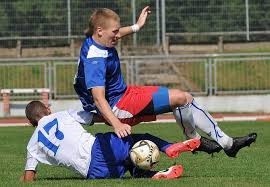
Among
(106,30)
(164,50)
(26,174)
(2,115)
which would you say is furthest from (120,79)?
(164,50)

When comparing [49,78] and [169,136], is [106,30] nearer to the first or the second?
[169,136]

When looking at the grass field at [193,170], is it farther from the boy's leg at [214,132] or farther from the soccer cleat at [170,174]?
the boy's leg at [214,132]

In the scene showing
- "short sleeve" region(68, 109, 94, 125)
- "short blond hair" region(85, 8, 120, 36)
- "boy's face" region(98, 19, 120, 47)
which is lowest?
"short sleeve" region(68, 109, 94, 125)

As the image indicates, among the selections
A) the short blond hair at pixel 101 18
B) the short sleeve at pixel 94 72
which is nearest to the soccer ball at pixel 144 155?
the short sleeve at pixel 94 72

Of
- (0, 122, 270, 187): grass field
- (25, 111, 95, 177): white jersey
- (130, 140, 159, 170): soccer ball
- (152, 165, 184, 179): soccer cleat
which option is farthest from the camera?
(25, 111, 95, 177): white jersey

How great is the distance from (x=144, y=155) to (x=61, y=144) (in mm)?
923

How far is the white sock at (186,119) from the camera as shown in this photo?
10719 mm

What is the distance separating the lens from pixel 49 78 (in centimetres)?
3019

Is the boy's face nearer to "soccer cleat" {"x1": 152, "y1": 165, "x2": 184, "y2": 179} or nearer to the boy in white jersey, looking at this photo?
the boy in white jersey

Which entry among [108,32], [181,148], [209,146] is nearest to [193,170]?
[209,146]

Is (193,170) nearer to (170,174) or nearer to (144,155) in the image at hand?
(170,174)

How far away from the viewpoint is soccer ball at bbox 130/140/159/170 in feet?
33.2

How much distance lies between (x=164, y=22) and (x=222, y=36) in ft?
6.92

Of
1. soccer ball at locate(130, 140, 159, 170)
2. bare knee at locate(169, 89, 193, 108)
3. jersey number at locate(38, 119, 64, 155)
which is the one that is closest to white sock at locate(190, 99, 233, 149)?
bare knee at locate(169, 89, 193, 108)
